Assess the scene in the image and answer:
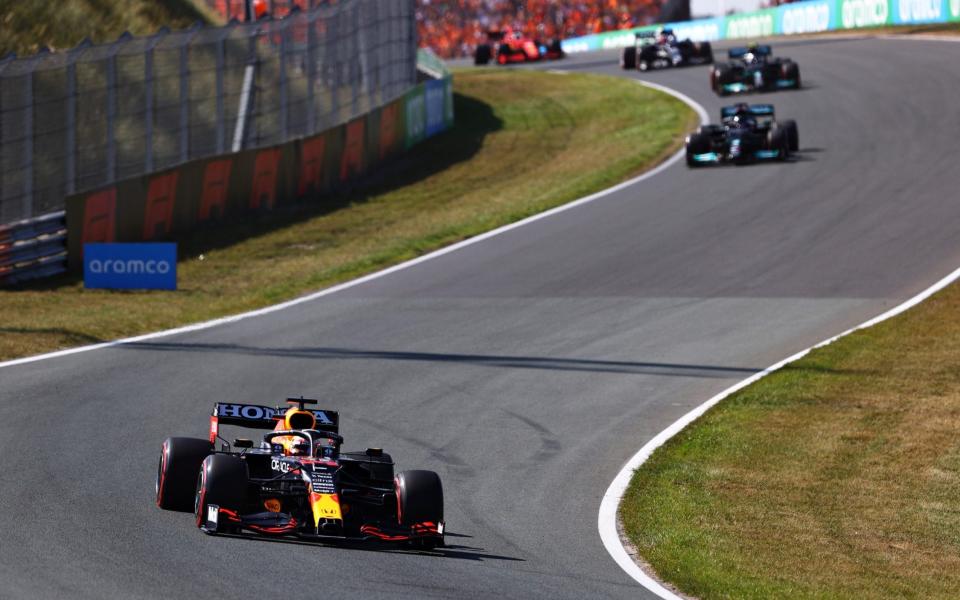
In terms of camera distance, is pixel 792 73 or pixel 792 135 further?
pixel 792 73

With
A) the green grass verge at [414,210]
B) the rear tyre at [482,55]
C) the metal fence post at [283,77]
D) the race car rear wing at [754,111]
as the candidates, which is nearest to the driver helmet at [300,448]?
the green grass verge at [414,210]

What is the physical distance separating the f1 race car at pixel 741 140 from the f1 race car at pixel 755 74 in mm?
9523

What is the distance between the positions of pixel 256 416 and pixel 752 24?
57.9 meters

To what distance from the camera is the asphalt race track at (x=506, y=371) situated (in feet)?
31.5

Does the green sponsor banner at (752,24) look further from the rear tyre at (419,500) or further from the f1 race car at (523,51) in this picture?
the rear tyre at (419,500)

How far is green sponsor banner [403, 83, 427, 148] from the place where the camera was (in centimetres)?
3806

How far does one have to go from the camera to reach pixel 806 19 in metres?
61.8

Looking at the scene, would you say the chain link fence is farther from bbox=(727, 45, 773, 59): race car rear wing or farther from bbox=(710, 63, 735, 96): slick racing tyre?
bbox=(727, 45, 773, 59): race car rear wing

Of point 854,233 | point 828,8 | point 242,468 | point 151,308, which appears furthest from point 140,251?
point 828,8

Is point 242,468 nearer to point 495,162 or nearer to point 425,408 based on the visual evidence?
point 425,408

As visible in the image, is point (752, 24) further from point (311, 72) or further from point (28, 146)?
point (28, 146)

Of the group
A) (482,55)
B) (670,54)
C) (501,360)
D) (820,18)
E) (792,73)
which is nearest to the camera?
(501,360)

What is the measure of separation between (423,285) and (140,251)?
4511 mm

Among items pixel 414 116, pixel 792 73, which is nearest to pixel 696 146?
pixel 414 116
